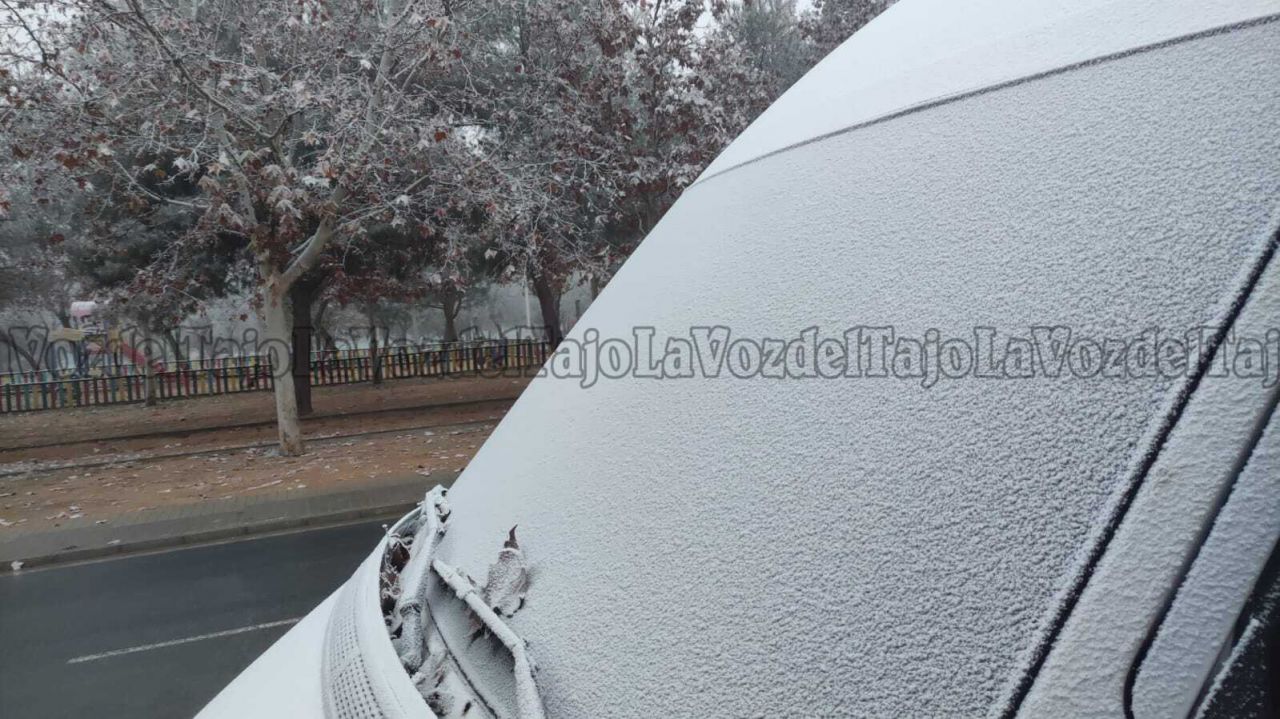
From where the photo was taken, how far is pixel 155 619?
644 centimetres

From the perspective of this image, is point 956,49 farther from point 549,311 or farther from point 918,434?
point 549,311

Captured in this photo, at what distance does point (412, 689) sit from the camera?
42.6 inches

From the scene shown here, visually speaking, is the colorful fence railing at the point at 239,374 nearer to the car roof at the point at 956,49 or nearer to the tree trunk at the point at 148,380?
the tree trunk at the point at 148,380

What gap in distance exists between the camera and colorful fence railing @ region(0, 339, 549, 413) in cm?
2202

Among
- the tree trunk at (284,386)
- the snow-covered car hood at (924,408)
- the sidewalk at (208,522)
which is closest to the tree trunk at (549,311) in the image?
the tree trunk at (284,386)

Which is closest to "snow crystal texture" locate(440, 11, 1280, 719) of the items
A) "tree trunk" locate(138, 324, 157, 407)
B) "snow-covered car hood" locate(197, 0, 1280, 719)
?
"snow-covered car hood" locate(197, 0, 1280, 719)

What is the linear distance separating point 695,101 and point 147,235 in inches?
473

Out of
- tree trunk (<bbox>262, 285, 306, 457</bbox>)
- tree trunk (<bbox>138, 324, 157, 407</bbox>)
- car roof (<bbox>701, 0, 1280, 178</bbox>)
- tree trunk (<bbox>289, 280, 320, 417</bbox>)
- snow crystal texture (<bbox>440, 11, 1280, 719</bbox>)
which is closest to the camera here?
snow crystal texture (<bbox>440, 11, 1280, 719</bbox>)

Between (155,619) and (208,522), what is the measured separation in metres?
2.97

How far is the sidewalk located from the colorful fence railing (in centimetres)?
997

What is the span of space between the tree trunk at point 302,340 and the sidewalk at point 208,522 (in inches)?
351

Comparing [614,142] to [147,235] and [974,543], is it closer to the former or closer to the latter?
[147,235]

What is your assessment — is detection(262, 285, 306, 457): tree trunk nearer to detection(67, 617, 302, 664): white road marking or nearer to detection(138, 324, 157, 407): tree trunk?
detection(67, 617, 302, 664): white road marking

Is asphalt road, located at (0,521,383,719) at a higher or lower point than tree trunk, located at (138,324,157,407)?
lower
